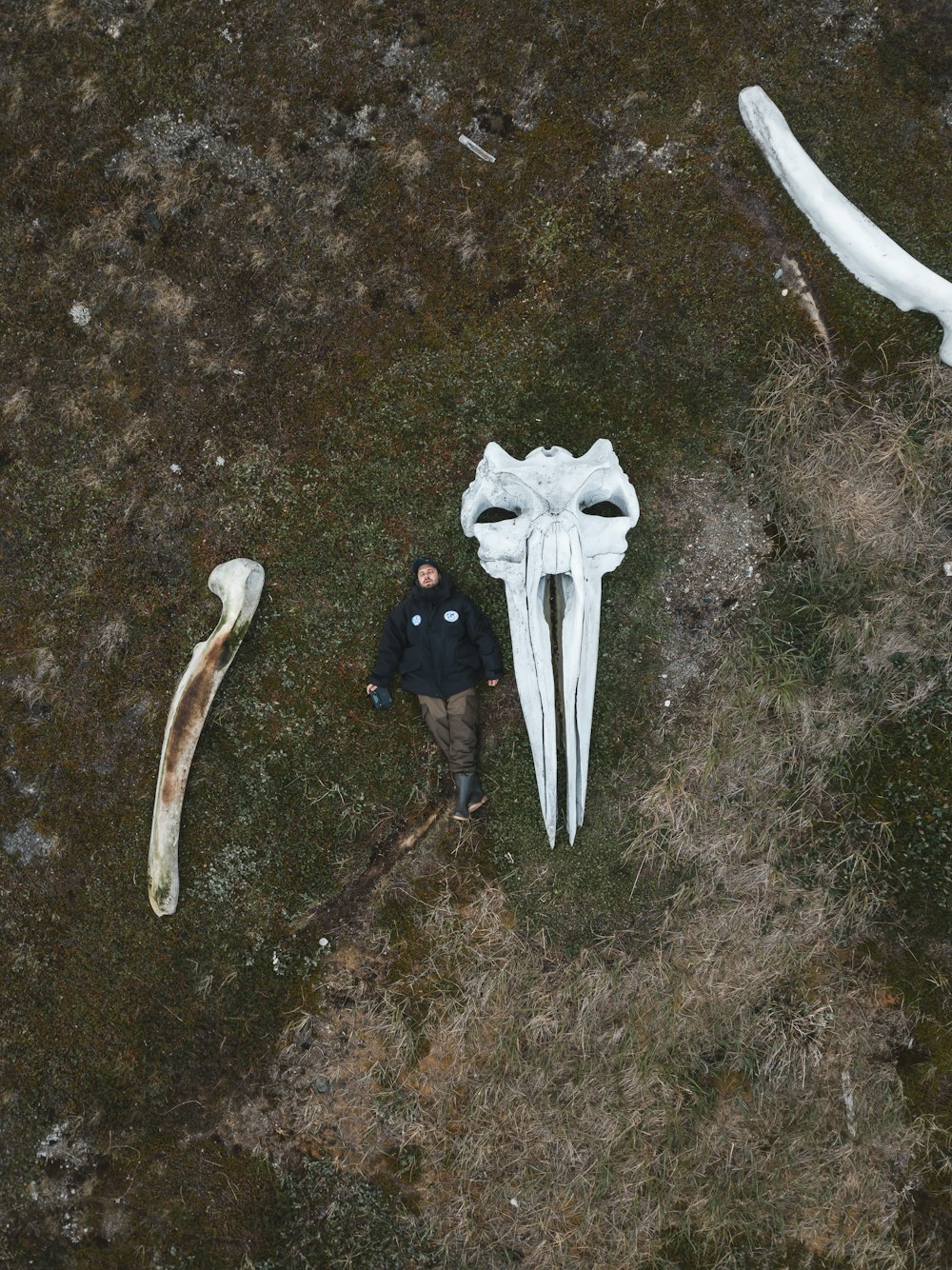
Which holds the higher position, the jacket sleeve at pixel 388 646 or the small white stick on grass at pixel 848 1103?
the jacket sleeve at pixel 388 646

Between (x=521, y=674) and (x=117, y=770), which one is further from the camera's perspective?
(x=117, y=770)

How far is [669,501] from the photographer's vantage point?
216 inches

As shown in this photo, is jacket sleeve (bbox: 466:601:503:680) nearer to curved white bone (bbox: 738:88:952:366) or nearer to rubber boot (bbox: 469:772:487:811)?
rubber boot (bbox: 469:772:487:811)

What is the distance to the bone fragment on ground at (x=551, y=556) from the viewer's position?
16.1ft

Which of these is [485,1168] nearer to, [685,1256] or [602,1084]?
[602,1084]

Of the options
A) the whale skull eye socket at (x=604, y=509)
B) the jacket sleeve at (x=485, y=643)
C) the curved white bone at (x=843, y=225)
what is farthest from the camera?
the whale skull eye socket at (x=604, y=509)

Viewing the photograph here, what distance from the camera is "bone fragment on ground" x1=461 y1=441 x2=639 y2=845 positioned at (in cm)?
490

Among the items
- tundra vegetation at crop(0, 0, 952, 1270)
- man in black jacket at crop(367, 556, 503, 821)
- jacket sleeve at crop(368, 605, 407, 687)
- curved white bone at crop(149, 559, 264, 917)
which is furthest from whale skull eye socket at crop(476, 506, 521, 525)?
curved white bone at crop(149, 559, 264, 917)

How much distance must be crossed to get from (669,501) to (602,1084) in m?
4.21

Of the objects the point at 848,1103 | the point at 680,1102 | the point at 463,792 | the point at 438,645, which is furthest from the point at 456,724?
the point at 848,1103

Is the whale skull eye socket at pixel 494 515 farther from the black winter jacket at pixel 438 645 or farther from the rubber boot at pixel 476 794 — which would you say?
the rubber boot at pixel 476 794

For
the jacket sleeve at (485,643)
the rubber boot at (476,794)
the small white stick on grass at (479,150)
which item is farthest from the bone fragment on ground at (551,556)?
the small white stick on grass at (479,150)

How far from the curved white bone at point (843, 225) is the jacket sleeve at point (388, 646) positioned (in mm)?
3971

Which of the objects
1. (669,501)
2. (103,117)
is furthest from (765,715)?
(103,117)
